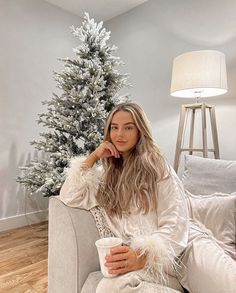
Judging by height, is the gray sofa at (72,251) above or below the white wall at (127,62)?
below

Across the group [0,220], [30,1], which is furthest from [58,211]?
[30,1]

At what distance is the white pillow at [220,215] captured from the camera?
3.87 feet

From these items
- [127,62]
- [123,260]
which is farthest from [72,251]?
[127,62]

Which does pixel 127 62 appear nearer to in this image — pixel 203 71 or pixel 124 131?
pixel 203 71

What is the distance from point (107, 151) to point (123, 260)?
51 cm

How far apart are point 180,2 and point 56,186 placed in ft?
7.01

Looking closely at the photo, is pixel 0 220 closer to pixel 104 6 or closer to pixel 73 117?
pixel 73 117

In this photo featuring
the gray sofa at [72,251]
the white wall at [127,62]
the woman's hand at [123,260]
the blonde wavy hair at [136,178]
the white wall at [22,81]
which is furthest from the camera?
the white wall at [22,81]

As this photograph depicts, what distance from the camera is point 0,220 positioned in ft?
8.26

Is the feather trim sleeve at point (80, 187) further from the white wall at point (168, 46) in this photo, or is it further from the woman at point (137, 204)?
the white wall at point (168, 46)

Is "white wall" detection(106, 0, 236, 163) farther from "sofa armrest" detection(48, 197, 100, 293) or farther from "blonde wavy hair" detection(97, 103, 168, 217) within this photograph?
"sofa armrest" detection(48, 197, 100, 293)

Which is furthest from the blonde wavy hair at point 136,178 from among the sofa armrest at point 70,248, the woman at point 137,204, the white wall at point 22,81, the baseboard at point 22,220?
the baseboard at point 22,220

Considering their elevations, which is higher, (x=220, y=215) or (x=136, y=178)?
(x=136, y=178)

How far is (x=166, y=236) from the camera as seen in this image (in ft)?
3.09
